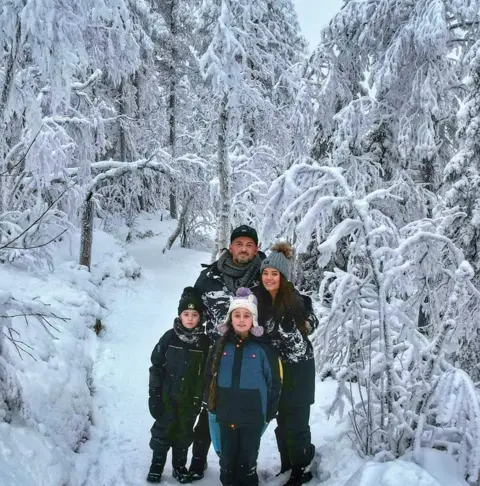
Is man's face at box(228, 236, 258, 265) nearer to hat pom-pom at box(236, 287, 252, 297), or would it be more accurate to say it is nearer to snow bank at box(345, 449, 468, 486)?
hat pom-pom at box(236, 287, 252, 297)

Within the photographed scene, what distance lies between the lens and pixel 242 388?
12.2ft

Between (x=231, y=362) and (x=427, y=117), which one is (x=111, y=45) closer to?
(x=231, y=362)

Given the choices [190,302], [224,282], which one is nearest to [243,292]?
[224,282]

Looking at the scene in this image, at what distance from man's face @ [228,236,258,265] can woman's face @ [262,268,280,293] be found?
0.35 metres

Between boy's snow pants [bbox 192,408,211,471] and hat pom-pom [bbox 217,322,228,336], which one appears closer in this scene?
hat pom-pom [bbox 217,322,228,336]

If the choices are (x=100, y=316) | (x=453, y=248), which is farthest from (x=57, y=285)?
(x=453, y=248)

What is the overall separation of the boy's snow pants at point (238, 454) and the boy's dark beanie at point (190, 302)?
106cm

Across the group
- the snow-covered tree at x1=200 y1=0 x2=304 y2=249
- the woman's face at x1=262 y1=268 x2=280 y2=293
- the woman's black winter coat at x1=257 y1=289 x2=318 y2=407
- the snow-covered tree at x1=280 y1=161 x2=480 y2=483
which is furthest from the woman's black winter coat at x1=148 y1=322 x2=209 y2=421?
the snow-covered tree at x1=200 y1=0 x2=304 y2=249

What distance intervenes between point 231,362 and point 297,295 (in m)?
0.86

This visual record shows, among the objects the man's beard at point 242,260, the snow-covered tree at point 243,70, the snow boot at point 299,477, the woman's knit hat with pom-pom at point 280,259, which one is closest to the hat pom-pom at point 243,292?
the woman's knit hat with pom-pom at point 280,259

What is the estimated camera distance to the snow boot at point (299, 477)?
13.1 feet

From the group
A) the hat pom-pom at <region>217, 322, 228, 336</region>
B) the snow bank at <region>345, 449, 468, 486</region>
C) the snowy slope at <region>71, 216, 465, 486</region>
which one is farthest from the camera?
the hat pom-pom at <region>217, 322, 228, 336</region>

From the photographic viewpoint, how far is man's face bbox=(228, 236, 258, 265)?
4.30 metres

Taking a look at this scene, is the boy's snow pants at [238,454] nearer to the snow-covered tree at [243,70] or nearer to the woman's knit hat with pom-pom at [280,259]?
the woman's knit hat with pom-pom at [280,259]
